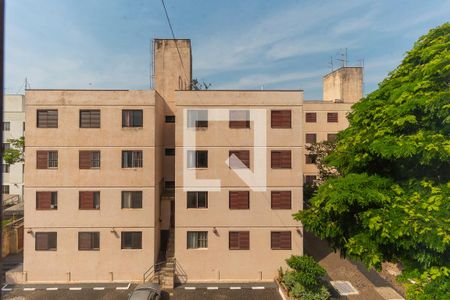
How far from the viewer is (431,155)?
6.71m

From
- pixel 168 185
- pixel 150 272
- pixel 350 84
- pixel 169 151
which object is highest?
pixel 350 84

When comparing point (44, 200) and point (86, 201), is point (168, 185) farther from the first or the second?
point (44, 200)

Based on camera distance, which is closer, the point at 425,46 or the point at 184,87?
the point at 425,46

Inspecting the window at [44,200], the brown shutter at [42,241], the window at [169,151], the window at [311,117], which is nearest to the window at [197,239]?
the window at [169,151]

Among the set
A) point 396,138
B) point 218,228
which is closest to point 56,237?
point 218,228

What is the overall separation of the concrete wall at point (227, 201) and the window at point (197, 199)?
0.24 meters

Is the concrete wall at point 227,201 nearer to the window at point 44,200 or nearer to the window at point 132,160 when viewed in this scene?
the window at point 132,160

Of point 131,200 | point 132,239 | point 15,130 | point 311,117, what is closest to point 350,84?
point 311,117

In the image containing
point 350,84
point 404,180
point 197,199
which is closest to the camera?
point 404,180

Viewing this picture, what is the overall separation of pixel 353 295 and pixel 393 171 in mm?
8511

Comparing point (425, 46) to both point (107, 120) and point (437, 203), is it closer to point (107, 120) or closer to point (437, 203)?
point (437, 203)

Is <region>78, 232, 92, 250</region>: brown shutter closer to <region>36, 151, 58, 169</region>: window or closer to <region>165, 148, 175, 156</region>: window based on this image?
<region>36, 151, 58, 169</region>: window

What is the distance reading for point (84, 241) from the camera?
15.1 meters

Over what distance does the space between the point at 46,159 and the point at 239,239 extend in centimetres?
1180
